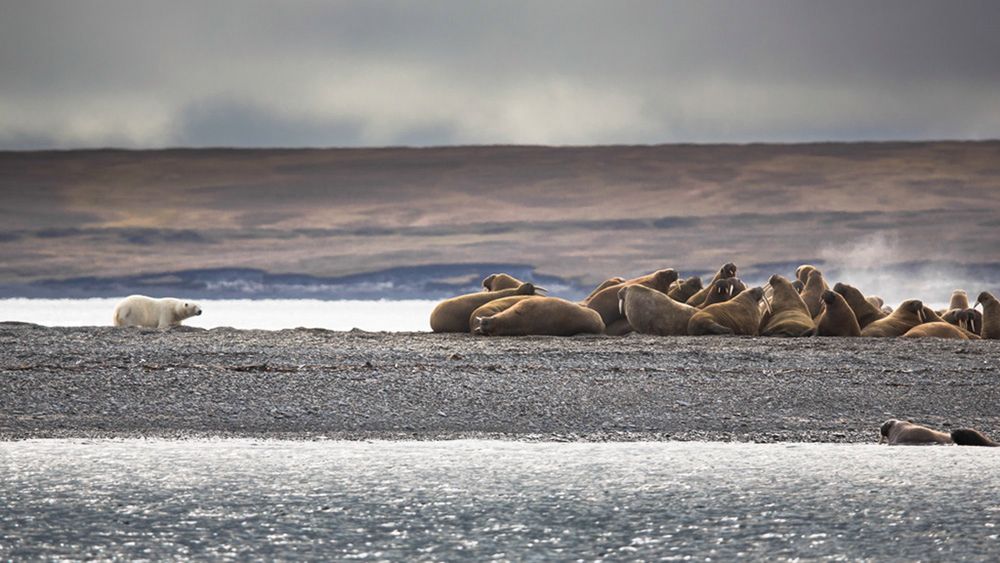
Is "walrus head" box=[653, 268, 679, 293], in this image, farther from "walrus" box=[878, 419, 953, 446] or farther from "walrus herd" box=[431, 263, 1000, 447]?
"walrus" box=[878, 419, 953, 446]

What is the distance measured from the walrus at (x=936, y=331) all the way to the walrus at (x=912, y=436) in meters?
6.58

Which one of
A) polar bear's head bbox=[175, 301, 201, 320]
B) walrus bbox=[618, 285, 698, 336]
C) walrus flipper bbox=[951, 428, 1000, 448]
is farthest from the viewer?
polar bear's head bbox=[175, 301, 201, 320]

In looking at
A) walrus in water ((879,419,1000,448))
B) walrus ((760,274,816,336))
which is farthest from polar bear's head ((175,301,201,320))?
walrus in water ((879,419,1000,448))

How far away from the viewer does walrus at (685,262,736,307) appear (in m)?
14.0

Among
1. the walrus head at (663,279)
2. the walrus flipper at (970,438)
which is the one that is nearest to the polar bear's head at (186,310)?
the walrus head at (663,279)

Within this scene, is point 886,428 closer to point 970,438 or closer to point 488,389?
point 970,438

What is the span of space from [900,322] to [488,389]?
7.05m

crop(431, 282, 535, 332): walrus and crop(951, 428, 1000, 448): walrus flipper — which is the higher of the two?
crop(431, 282, 535, 332): walrus

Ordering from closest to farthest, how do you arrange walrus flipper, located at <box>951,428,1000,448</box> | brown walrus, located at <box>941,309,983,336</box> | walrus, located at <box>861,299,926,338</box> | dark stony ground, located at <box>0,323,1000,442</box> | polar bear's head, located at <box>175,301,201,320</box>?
walrus flipper, located at <box>951,428,1000,448</box> → dark stony ground, located at <box>0,323,1000,442</box> → walrus, located at <box>861,299,926,338</box> → brown walrus, located at <box>941,309,983,336</box> → polar bear's head, located at <box>175,301,201,320</box>

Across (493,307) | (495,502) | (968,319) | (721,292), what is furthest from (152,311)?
(495,502)

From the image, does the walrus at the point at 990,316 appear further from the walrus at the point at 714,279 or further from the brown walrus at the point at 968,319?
the walrus at the point at 714,279

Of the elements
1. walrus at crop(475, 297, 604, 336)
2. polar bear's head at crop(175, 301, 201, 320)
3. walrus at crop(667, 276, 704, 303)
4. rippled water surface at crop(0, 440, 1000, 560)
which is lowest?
rippled water surface at crop(0, 440, 1000, 560)

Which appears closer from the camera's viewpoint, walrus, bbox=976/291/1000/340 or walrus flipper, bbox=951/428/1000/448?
walrus flipper, bbox=951/428/1000/448

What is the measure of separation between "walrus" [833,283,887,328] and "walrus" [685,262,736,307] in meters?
1.18
